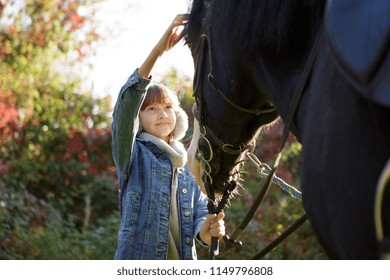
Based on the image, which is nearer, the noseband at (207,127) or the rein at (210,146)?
the rein at (210,146)

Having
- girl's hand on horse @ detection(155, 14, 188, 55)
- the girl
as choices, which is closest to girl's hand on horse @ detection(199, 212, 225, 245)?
the girl

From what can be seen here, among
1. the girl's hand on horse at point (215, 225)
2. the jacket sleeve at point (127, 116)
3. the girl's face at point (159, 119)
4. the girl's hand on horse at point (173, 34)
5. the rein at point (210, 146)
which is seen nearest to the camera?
the rein at point (210, 146)

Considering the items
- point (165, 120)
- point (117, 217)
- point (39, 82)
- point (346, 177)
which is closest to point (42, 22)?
point (39, 82)

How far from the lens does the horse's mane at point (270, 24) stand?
7.63ft

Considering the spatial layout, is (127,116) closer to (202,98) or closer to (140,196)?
(140,196)

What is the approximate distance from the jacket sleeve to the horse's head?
0.48m

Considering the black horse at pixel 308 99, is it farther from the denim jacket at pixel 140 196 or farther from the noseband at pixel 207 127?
the denim jacket at pixel 140 196

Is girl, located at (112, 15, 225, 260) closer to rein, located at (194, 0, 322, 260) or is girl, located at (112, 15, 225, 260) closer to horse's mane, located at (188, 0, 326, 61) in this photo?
rein, located at (194, 0, 322, 260)

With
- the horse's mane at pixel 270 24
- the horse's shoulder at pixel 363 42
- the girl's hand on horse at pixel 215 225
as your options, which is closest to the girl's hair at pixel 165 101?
the girl's hand on horse at pixel 215 225

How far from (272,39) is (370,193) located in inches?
25.2

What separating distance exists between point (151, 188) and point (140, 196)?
0.06m

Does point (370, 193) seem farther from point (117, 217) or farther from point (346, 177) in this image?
point (117, 217)

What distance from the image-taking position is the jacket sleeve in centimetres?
346

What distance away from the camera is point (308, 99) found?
2203mm
